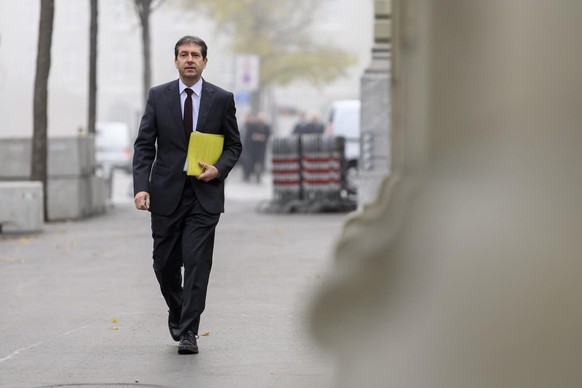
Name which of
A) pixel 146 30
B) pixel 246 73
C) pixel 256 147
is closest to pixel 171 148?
pixel 146 30

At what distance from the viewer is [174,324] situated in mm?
9641

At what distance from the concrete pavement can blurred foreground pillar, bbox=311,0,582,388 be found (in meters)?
0.50

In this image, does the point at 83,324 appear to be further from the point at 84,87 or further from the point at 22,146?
the point at 84,87

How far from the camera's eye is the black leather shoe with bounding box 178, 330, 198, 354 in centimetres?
927

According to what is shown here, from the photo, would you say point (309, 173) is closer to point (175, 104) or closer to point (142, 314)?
point (142, 314)

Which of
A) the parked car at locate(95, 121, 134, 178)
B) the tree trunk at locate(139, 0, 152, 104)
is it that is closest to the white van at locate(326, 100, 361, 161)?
the tree trunk at locate(139, 0, 152, 104)

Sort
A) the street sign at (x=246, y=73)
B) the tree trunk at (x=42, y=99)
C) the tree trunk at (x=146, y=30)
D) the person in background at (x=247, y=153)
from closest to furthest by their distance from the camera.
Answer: the tree trunk at (x=42, y=99), the tree trunk at (x=146, y=30), the street sign at (x=246, y=73), the person in background at (x=247, y=153)

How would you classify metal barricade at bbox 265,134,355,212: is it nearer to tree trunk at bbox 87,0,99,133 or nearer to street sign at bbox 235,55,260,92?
tree trunk at bbox 87,0,99,133

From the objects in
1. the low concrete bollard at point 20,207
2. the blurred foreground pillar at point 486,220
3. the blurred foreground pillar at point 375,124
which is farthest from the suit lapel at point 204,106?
the blurred foreground pillar at point 375,124

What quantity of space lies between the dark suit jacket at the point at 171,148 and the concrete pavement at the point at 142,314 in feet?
2.95

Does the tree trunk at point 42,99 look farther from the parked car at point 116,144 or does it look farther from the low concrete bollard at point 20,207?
the parked car at point 116,144

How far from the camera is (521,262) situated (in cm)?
333

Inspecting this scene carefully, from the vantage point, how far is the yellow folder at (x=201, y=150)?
9.27 m

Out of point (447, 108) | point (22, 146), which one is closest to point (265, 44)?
point (22, 146)
